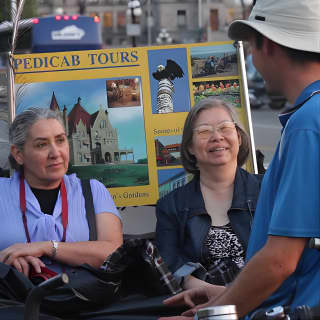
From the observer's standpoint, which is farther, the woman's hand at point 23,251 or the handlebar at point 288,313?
the woman's hand at point 23,251

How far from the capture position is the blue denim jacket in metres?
3.52

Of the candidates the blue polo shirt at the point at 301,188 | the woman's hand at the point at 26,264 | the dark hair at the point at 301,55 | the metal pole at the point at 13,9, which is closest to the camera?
the blue polo shirt at the point at 301,188

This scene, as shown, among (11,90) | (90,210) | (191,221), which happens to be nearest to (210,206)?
(191,221)

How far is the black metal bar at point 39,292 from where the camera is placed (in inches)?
83.9

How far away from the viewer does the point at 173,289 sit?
3.10 metres

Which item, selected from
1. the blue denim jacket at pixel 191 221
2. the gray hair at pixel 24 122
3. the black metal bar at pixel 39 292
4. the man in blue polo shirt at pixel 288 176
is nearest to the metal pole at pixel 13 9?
the gray hair at pixel 24 122

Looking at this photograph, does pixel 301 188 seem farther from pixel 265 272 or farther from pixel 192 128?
pixel 192 128

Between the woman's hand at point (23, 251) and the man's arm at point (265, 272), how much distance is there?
5.68 feet

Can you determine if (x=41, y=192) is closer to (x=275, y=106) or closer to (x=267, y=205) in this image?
(x=267, y=205)

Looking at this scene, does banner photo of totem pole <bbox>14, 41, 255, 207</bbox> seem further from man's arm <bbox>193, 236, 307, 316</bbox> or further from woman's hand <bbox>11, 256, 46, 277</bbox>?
man's arm <bbox>193, 236, 307, 316</bbox>

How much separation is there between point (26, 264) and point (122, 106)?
5.28 feet

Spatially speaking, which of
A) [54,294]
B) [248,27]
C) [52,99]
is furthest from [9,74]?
[248,27]

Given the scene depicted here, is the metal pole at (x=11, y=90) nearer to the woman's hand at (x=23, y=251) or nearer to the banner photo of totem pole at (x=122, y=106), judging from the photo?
the banner photo of totem pole at (x=122, y=106)

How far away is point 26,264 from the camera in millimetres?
3439
